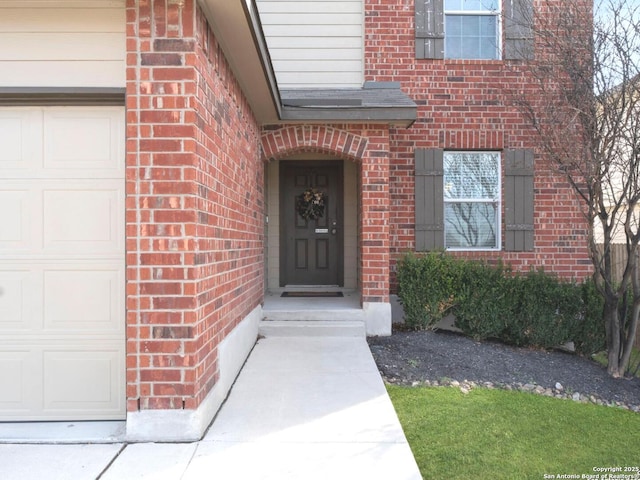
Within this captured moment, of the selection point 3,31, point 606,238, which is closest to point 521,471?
point 606,238

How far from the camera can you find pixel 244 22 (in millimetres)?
3344

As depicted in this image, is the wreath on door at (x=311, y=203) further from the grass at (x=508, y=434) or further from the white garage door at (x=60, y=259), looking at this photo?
the white garage door at (x=60, y=259)

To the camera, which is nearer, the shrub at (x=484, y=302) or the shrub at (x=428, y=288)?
the shrub at (x=484, y=302)

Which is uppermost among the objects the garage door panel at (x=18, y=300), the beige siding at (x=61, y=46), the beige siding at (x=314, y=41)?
the beige siding at (x=314, y=41)

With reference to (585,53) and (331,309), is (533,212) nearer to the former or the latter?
(585,53)

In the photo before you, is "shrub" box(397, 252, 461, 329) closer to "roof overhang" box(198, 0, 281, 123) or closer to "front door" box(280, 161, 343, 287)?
"front door" box(280, 161, 343, 287)

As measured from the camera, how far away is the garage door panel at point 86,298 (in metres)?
3.21

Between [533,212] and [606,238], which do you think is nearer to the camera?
[606,238]

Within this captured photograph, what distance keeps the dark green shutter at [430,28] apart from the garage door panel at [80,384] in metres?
6.12

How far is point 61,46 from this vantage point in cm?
312

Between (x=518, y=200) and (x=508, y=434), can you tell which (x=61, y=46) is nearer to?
(x=508, y=434)

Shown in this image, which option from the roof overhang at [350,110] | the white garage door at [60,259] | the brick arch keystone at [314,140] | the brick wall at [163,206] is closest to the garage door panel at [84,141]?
the white garage door at [60,259]

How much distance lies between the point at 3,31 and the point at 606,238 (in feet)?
20.7

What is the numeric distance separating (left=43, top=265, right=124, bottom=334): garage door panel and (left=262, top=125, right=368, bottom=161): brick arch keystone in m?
3.42
